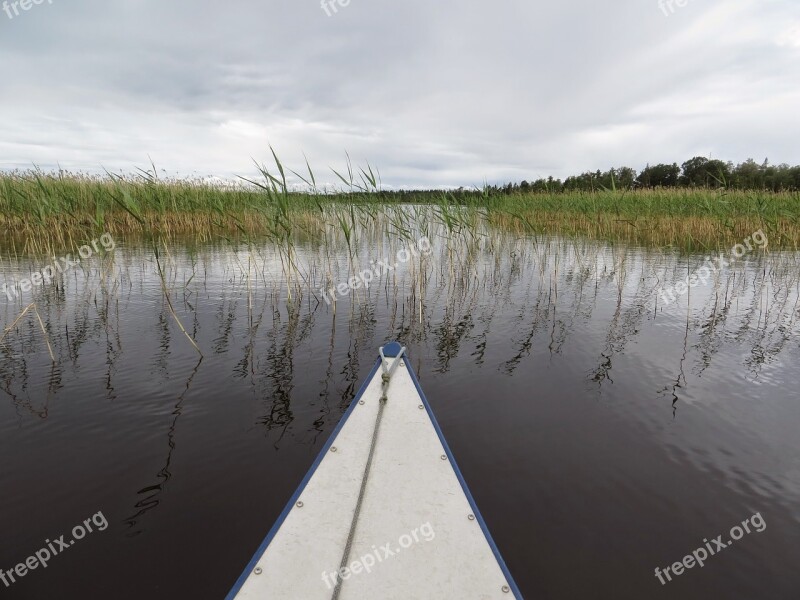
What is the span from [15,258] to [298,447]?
15.4 meters

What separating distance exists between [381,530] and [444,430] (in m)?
2.66

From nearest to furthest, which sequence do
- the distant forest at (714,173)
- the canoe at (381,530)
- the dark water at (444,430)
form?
the canoe at (381,530)
the dark water at (444,430)
the distant forest at (714,173)

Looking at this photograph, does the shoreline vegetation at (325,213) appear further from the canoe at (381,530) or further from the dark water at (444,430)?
the canoe at (381,530)

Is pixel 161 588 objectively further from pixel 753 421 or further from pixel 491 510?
pixel 753 421

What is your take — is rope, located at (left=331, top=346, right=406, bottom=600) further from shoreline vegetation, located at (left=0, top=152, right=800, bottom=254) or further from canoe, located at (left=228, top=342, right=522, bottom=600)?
shoreline vegetation, located at (left=0, top=152, right=800, bottom=254)

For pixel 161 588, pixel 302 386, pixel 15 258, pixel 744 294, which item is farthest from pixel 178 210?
pixel 744 294

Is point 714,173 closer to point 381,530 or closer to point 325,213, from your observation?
point 325,213

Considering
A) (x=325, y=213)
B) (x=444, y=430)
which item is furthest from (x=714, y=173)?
(x=444, y=430)

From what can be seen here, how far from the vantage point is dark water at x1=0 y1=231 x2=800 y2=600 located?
3486 millimetres

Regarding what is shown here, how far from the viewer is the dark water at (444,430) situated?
3.49 meters

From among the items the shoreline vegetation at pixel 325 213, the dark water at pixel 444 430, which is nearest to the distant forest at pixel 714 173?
the shoreline vegetation at pixel 325 213

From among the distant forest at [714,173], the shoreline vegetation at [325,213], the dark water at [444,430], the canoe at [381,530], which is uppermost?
the distant forest at [714,173]

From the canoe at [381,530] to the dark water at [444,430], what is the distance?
1.02 m

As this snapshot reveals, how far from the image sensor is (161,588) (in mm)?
3160
